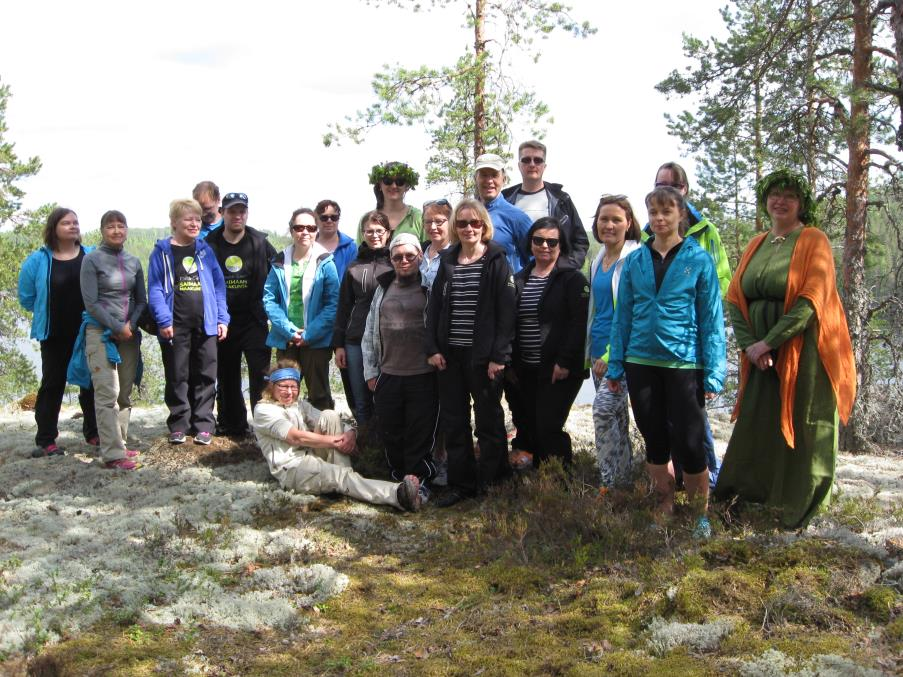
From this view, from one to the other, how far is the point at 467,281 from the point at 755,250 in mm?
2239

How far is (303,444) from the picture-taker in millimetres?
7262

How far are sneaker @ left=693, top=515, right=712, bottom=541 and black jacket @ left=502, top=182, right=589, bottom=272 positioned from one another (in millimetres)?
2489

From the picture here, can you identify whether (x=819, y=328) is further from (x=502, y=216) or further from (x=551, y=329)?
(x=502, y=216)

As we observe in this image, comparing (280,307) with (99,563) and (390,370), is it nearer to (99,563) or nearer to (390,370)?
(390,370)

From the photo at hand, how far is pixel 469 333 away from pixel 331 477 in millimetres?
1940

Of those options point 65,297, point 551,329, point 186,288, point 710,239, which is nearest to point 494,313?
point 551,329

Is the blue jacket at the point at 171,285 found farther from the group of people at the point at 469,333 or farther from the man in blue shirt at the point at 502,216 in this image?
the man in blue shirt at the point at 502,216

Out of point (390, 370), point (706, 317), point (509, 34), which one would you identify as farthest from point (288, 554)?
point (509, 34)

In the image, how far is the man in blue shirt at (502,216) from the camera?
7172 millimetres

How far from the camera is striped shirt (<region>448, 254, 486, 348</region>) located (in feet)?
21.0

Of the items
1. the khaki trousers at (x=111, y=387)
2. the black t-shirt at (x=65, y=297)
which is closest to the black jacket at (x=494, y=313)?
the khaki trousers at (x=111, y=387)

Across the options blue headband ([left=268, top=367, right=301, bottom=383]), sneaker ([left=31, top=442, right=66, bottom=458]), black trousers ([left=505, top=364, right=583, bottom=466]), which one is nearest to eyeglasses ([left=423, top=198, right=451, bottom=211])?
black trousers ([left=505, top=364, right=583, bottom=466])

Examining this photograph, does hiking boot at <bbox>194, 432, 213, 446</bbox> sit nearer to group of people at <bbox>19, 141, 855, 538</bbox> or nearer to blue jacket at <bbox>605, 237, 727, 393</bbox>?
group of people at <bbox>19, 141, 855, 538</bbox>

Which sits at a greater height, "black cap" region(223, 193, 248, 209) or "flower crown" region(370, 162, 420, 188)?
"flower crown" region(370, 162, 420, 188)
